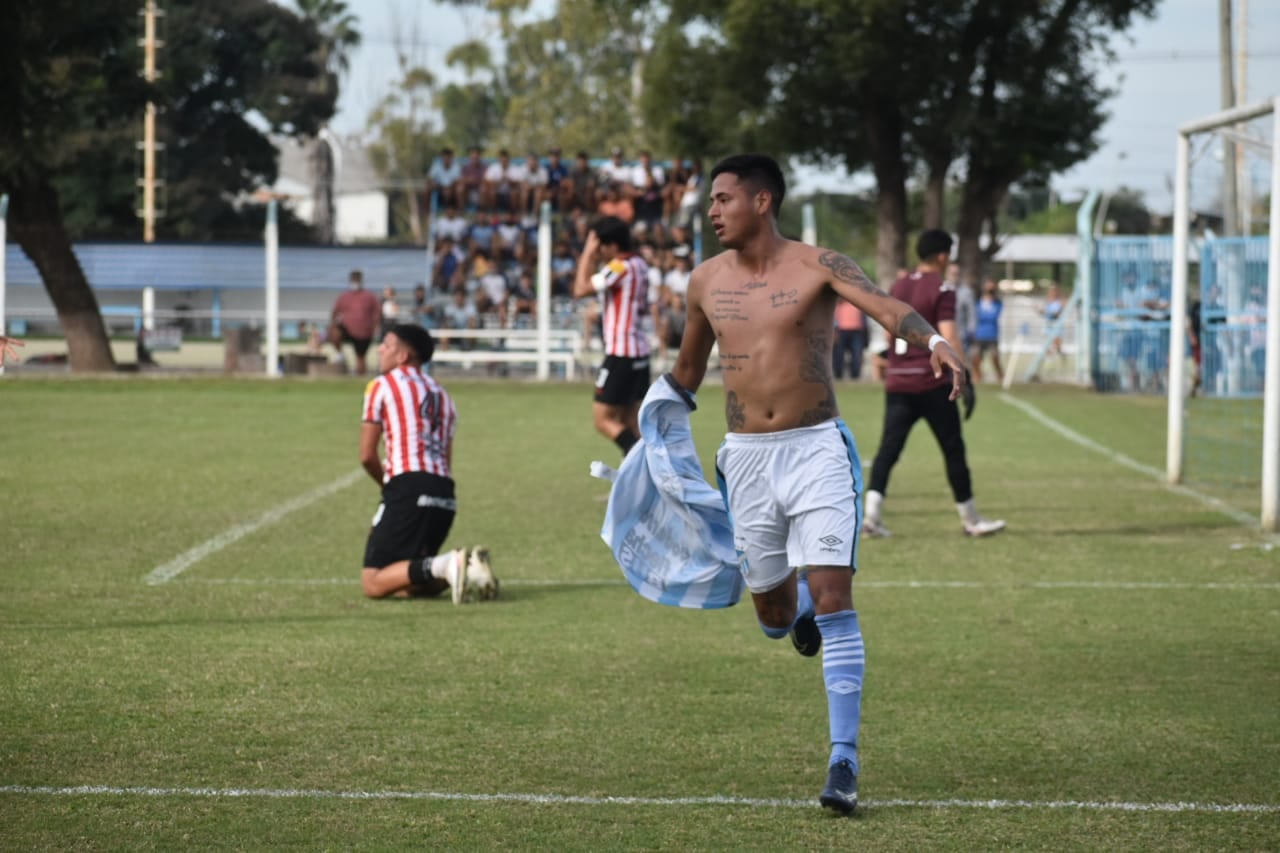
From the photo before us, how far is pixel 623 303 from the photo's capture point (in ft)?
44.3

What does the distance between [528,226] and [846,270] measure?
30.4 metres

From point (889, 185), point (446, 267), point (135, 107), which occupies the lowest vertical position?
point (446, 267)

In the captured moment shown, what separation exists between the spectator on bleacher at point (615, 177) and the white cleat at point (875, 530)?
79.5 ft

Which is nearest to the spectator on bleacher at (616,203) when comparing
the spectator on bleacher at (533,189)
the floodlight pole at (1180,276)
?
the spectator on bleacher at (533,189)

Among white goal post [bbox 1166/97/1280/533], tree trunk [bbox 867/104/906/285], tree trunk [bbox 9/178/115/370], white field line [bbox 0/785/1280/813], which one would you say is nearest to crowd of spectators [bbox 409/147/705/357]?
tree trunk [bbox 9/178/115/370]

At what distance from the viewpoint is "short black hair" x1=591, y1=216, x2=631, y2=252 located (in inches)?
517

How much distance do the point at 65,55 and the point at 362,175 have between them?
80355 millimetres

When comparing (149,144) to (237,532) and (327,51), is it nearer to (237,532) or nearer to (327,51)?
(327,51)

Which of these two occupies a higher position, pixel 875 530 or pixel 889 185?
A: pixel 889 185

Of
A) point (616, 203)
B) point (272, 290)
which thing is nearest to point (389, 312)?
point (616, 203)

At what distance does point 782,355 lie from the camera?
6.22 metres

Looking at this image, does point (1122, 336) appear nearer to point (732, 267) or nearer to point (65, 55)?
point (65, 55)

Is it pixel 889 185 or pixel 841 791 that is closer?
pixel 841 791

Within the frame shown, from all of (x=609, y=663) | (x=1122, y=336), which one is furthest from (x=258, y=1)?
(x=609, y=663)
